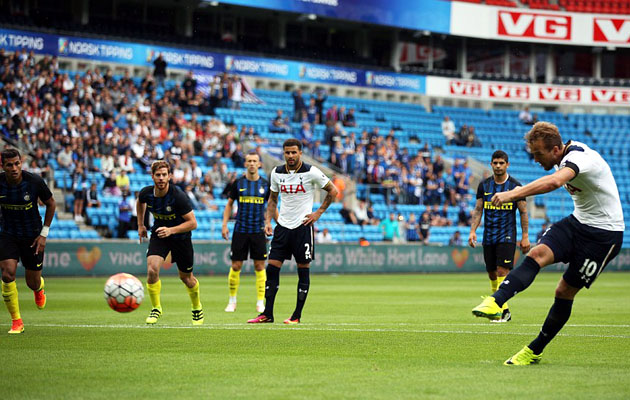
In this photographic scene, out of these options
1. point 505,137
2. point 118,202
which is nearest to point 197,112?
point 118,202

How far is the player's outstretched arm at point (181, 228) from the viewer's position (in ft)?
40.5

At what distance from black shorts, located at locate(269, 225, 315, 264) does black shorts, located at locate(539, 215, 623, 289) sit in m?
5.31

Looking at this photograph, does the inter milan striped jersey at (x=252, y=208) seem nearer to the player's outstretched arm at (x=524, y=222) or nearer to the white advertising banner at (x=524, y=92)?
the player's outstretched arm at (x=524, y=222)

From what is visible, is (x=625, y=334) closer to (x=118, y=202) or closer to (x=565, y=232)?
(x=565, y=232)

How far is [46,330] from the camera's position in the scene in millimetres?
12008

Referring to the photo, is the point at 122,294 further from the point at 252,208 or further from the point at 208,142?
the point at 208,142

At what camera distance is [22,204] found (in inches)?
480

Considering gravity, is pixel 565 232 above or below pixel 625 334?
above

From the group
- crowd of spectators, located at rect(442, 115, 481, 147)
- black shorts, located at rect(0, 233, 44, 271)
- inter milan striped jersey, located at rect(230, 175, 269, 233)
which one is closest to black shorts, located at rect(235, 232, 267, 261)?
inter milan striped jersey, located at rect(230, 175, 269, 233)

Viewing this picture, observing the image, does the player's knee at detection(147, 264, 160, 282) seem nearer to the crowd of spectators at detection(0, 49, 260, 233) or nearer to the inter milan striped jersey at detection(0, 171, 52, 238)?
the inter milan striped jersey at detection(0, 171, 52, 238)

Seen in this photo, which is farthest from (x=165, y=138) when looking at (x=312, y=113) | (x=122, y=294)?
(x=122, y=294)

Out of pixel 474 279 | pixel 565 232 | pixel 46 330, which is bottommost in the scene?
pixel 474 279

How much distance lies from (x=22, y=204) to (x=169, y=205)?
1914 mm

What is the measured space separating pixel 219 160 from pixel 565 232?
83.2ft
